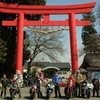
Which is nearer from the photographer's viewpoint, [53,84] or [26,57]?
[53,84]

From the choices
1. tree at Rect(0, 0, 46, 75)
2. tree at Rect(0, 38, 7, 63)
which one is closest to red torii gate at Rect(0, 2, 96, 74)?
tree at Rect(0, 38, 7, 63)

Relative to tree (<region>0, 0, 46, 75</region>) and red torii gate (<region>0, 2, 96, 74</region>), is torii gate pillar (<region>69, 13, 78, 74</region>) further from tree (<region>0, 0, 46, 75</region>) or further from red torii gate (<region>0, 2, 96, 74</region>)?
tree (<region>0, 0, 46, 75</region>)

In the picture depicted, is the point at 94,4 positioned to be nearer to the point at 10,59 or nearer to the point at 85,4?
the point at 85,4

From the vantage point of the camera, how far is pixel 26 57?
30750mm

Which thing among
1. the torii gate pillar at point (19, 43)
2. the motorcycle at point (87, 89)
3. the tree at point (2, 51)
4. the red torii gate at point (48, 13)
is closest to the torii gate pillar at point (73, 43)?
the red torii gate at point (48, 13)

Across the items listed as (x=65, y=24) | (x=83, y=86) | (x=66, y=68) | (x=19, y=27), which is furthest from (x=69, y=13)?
(x=66, y=68)

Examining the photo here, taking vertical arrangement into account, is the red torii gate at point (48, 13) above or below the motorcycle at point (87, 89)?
above

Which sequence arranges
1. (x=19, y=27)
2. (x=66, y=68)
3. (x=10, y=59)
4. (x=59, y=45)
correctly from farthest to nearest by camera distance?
1. (x=66, y=68)
2. (x=59, y=45)
3. (x=10, y=59)
4. (x=19, y=27)

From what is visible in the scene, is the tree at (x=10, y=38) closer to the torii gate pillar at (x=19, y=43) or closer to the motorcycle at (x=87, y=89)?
the torii gate pillar at (x=19, y=43)

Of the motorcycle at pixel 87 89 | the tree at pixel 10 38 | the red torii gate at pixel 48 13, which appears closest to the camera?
the motorcycle at pixel 87 89

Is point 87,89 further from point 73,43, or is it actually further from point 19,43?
point 19,43

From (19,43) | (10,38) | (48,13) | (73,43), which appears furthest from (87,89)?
(10,38)

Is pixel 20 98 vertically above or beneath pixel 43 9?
beneath

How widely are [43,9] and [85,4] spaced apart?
4.11 meters
